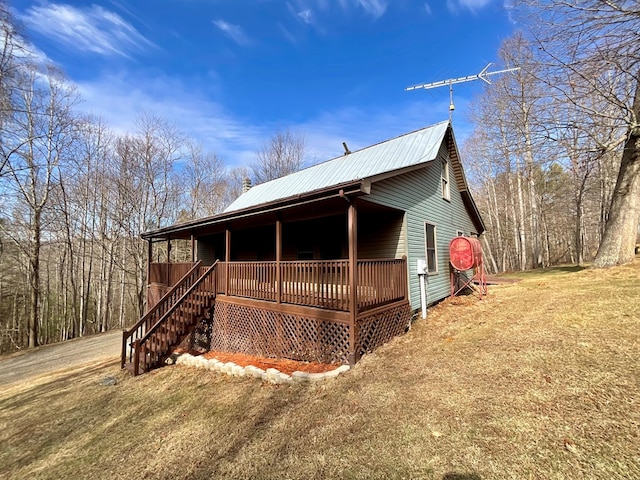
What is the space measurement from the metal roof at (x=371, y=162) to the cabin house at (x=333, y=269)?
6 centimetres

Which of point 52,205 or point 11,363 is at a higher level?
point 52,205

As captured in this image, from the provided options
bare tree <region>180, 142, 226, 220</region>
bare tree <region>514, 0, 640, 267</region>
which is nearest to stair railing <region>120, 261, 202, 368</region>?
bare tree <region>514, 0, 640, 267</region>

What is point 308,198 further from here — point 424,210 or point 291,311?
point 424,210

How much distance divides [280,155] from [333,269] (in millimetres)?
23896

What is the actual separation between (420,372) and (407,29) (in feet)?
54.6

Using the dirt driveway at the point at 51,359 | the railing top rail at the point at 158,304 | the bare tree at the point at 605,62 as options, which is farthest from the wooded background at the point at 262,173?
the railing top rail at the point at 158,304

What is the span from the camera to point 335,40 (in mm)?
17125

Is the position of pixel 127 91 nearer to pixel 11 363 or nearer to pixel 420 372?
pixel 11 363

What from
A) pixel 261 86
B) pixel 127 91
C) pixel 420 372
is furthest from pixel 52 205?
pixel 420 372

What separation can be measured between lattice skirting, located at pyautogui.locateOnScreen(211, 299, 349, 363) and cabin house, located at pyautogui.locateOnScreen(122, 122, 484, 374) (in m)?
0.03

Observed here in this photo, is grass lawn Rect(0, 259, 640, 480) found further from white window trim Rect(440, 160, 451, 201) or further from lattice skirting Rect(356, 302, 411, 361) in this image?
white window trim Rect(440, 160, 451, 201)

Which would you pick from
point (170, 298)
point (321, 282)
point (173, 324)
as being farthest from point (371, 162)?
point (173, 324)

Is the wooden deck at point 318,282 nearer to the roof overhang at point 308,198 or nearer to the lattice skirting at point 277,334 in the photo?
the lattice skirting at point 277,334

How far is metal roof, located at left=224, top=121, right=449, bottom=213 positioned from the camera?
9695 mm
